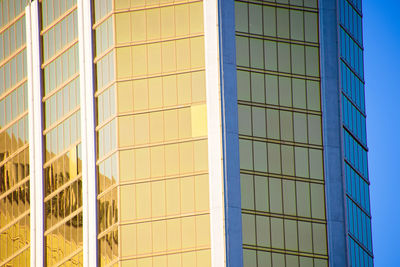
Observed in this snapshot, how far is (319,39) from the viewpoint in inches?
4326

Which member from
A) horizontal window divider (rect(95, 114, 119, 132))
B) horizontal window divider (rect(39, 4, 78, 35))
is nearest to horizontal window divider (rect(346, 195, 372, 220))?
horizontal window divider (rect(95, 114, 119, 132))

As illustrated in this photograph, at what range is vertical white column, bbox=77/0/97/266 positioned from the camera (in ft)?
358

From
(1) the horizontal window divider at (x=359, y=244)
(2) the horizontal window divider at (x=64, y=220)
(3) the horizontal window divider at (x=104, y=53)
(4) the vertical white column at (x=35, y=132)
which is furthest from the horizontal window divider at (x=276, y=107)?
(4) the vertical white column at (x=35, y=132)

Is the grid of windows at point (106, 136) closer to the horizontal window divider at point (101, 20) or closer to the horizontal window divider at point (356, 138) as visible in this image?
the horizontal window divider at point (101, 20)

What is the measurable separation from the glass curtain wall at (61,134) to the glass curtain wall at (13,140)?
3078 millimetres

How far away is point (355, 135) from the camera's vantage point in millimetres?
112438

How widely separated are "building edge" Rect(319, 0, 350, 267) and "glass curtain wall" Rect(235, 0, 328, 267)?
596 mm

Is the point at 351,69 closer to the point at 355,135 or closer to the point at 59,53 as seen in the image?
the point at 355,135

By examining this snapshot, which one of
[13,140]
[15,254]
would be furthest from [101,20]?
[15,254]

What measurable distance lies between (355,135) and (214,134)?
14763 millimetres

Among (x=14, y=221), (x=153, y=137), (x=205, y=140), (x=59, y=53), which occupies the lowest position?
(x=14, y=221)

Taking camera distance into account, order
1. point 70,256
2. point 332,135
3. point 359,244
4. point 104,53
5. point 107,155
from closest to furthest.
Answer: point 332,135, point 107,155, point 359,244, point 70,256, point 104,53

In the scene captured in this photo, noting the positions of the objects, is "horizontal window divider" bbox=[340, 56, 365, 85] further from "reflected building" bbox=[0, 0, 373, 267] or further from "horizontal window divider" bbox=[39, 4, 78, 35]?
"horizontal window divider" bbox=[39, 4, 78, 35]

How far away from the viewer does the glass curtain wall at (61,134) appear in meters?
111
